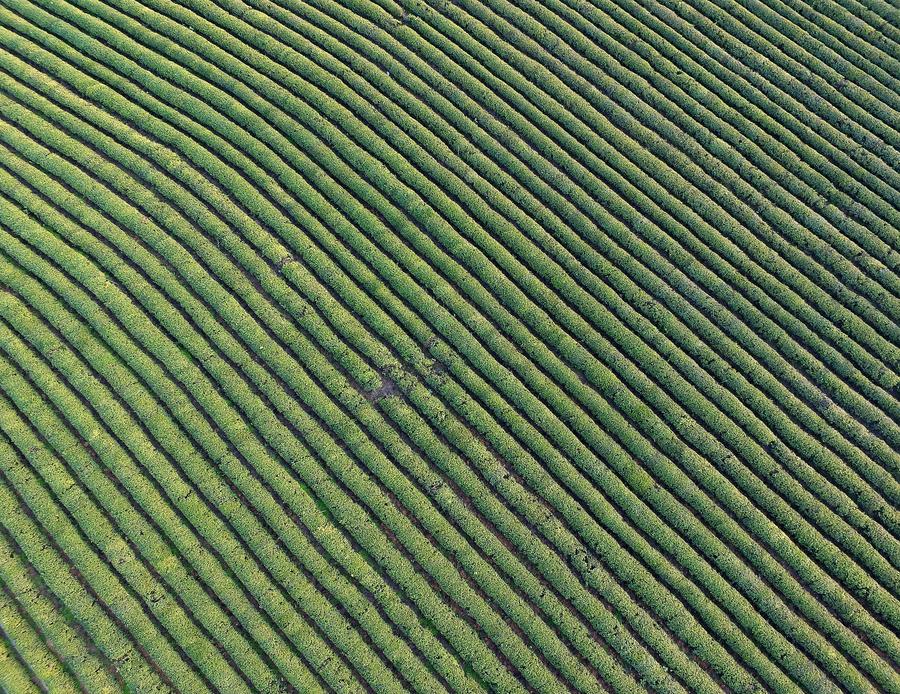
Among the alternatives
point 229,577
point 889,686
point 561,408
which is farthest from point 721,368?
point 229,577

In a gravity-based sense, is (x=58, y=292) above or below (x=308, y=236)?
above

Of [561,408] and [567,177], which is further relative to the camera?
[567,177]

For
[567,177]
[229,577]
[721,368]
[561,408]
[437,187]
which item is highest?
[437,187]

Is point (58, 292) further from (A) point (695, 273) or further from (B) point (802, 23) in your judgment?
(B) point (802, 23)

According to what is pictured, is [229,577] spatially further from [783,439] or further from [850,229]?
[850,229]

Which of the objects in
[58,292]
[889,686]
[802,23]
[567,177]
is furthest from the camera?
[802,23]

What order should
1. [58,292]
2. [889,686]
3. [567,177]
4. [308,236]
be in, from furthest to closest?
[567,177]
[308,236]
[58,292]
[889,686]

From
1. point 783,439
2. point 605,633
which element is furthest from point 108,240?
point 783,439
